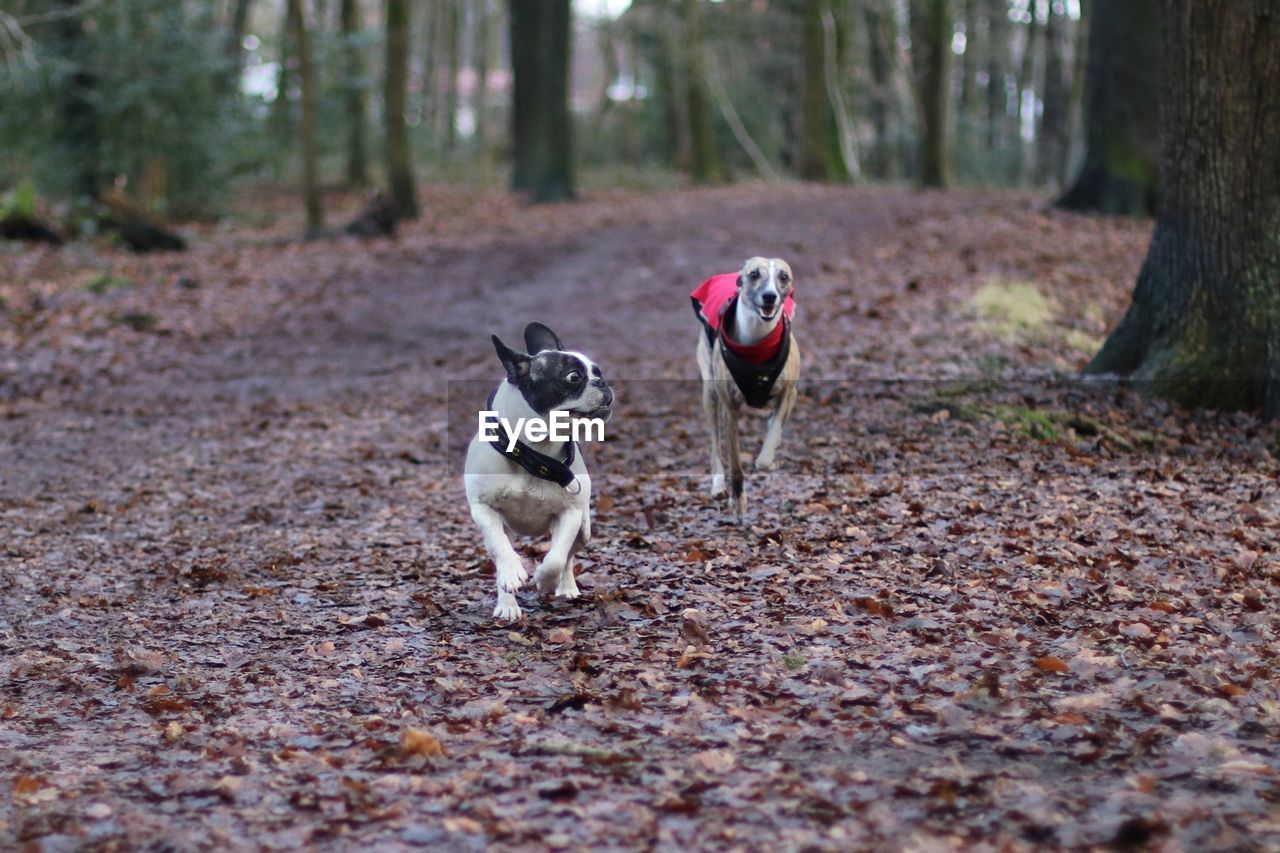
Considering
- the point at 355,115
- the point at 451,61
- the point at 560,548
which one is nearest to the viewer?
the point at 560,548

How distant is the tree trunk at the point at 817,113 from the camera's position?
34.4 meters

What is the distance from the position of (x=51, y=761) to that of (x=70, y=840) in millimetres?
869

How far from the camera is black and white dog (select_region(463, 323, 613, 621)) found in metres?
6.28

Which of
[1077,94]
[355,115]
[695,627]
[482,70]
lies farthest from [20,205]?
[1077,94]

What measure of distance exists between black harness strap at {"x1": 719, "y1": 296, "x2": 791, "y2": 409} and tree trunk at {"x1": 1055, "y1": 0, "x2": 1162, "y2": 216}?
50.9 ft

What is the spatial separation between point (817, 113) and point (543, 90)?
345 inches

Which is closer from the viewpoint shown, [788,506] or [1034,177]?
[788,506]

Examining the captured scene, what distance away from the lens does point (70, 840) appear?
432 centimetres

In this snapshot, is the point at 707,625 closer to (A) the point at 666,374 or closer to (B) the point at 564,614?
(B) the point at 564,614

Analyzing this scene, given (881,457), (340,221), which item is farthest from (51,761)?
(340,221)

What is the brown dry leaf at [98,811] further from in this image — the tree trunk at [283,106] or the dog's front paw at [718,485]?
the tree trunk at [283,106]

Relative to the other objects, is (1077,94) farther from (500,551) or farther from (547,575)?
(500,551)

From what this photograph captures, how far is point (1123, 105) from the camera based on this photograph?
2109 cm

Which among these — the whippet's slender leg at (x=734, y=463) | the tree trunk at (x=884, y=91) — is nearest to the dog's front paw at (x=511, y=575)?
the whippet's slender leg at (x=734, y=463)
